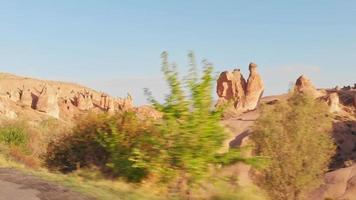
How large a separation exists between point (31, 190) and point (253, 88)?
78.0m

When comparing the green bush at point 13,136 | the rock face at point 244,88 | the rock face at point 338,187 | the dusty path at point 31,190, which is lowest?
the rock face at point 338,187

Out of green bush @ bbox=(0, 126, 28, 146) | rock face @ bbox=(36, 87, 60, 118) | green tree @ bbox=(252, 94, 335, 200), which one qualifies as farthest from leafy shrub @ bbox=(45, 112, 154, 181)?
rock face @ bbox=(36, 87, 60, 118)

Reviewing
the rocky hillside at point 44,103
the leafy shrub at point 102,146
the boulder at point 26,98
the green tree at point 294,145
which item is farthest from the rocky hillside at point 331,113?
the boulder at point 26,98

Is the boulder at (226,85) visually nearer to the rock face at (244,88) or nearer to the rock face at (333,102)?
the rock face at (244,88)

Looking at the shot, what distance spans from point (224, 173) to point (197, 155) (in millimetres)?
1139

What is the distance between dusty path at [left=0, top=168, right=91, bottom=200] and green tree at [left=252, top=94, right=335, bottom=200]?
58.7 ft

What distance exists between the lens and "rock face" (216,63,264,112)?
87062 mm

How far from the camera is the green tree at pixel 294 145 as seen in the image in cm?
2941

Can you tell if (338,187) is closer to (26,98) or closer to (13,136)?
(13,136)

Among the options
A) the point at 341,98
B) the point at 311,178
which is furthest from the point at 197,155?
the point at 341,98

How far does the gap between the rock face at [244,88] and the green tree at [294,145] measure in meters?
54.6

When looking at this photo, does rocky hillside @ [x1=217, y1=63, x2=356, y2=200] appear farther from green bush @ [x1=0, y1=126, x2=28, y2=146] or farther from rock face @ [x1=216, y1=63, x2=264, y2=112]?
green bush @ [x1=0, y1=126, x2=28, y2=146]

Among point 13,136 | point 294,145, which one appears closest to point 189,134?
point 294,145

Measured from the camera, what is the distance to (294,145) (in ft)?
97.0
